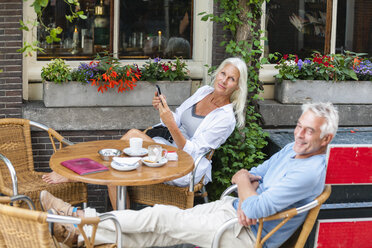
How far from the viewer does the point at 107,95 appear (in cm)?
519

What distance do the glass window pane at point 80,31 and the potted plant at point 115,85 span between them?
0.22 m

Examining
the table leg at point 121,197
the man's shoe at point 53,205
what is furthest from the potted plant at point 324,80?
the man's shoe at point 53,205

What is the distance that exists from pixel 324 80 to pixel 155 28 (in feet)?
5.84

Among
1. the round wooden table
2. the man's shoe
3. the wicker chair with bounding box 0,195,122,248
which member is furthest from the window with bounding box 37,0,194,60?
the wicker chair with bounding box 0,195,122,248

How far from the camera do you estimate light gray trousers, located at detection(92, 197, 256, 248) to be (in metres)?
3.24

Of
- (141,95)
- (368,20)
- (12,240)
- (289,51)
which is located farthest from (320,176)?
(368,20)

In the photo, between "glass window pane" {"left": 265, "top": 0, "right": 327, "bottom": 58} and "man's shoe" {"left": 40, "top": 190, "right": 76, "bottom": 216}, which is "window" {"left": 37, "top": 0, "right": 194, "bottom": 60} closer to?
"glass window pane" {"left": 265, "top": 0, "right": 327, "bottom": 58}

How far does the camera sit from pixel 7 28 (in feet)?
16.2

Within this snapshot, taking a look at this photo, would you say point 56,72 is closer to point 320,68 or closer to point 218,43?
point 218,43

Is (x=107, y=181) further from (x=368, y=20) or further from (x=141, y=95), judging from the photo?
(x=368, y=20)

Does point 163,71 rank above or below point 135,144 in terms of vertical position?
above

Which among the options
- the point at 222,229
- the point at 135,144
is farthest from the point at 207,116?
the point at 222,229

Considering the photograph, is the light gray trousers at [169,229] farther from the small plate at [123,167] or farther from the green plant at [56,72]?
the green plant at [56,72]

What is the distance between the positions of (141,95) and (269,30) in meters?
1.53
